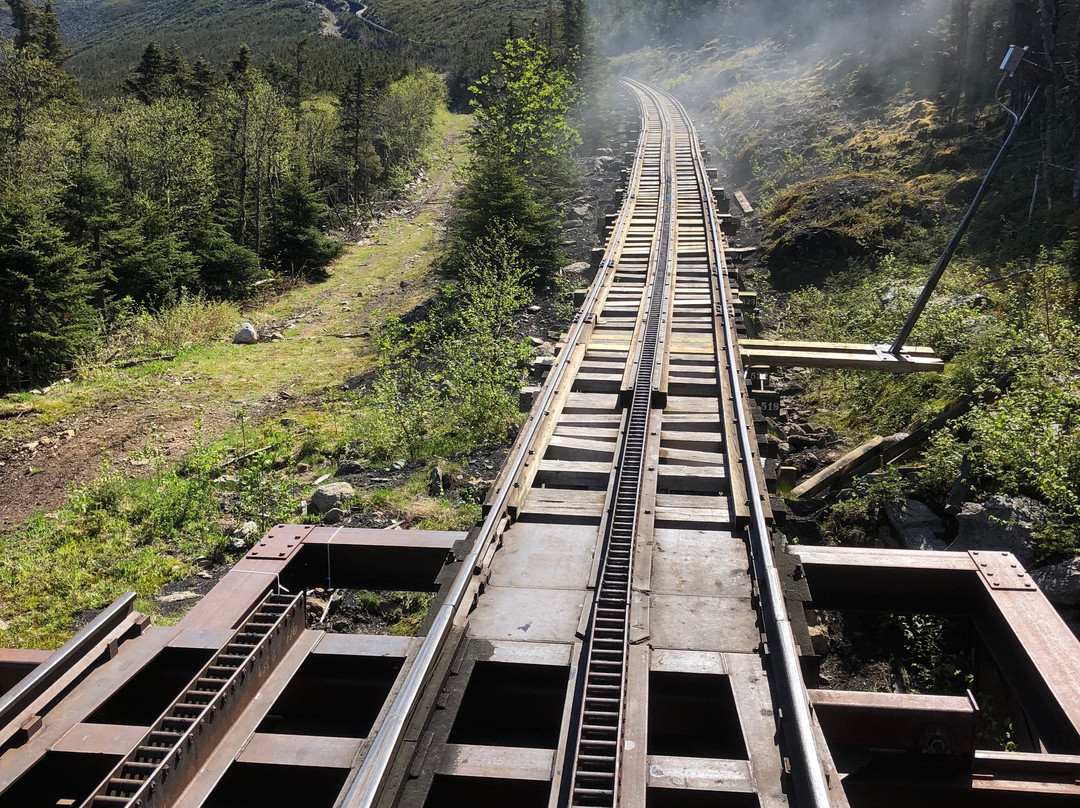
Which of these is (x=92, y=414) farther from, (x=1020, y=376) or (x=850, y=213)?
(x=850, y=213)

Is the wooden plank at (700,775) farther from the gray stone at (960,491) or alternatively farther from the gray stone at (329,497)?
the gray stone at (329,497)

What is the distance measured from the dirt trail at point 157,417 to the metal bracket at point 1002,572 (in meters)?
11.1

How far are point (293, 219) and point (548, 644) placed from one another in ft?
85.0

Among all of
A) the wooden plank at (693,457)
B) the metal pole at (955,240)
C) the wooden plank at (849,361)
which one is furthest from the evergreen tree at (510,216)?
the wooden plank at (693,457)

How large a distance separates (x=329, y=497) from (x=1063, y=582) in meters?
7.39

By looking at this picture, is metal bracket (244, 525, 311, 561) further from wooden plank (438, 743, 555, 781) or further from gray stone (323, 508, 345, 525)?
gray stone (323, 508, 345, 525)

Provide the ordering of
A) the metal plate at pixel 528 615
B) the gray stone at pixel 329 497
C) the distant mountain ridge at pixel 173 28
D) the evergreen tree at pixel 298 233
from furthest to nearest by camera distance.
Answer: the distant mountain ridge at pixel 173 28, the evergreen tree at pixel 298 233, the gray stone at pixel 329 497, the metal plate at pixel 528 615

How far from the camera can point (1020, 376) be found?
7969 millimetres

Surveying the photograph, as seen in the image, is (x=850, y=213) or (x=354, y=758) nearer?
(x=354, y=758)

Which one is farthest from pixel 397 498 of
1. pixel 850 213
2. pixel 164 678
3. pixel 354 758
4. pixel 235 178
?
pixel 235 178

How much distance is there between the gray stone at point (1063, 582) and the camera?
566 centimetres

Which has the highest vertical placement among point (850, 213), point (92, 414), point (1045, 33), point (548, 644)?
point (1045, 33)

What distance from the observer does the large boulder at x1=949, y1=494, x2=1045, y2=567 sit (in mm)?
6234

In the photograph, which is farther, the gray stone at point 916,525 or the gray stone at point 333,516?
the gray stone at point 333,516
